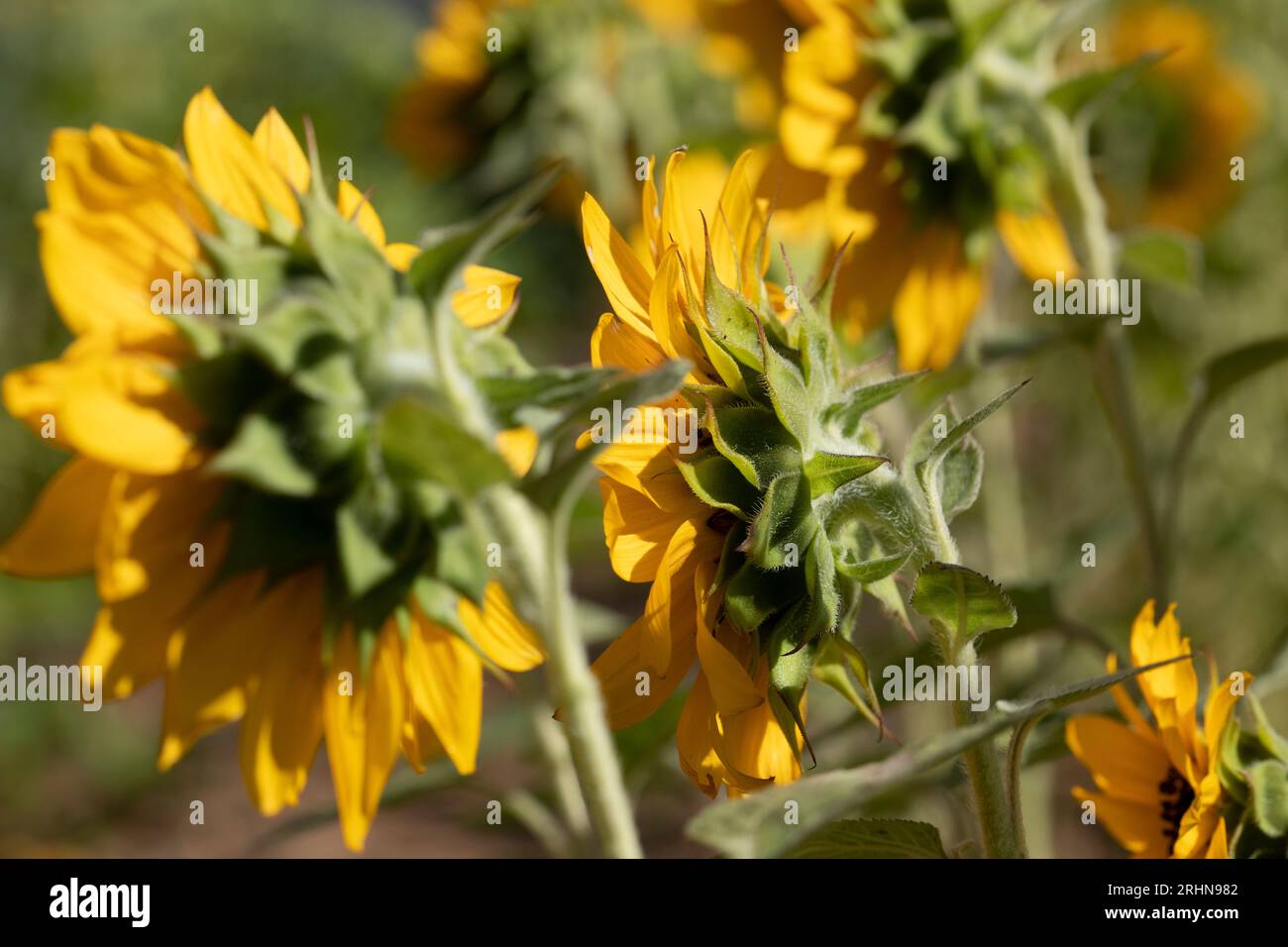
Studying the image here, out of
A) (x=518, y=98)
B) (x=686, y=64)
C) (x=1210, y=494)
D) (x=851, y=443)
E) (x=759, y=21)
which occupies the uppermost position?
(x=686, y=64)

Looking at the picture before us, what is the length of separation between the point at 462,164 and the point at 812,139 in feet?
3.10

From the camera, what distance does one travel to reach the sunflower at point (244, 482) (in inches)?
23.5

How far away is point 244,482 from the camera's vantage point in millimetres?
626

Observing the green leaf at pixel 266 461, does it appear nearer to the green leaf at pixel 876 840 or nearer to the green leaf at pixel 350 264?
the green leaf at pixel 350 264

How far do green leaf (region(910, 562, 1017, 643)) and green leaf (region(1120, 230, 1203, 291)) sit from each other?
1.93 ft

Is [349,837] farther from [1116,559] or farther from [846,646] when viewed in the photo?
[1116,559]

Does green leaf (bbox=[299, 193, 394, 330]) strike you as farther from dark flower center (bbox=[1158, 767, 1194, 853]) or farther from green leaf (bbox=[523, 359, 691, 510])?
dark flower center (bbox=[1158, 767, 1194, 853])

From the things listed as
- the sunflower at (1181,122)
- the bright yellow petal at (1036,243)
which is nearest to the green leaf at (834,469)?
the bright yellow petal at (1036,243)

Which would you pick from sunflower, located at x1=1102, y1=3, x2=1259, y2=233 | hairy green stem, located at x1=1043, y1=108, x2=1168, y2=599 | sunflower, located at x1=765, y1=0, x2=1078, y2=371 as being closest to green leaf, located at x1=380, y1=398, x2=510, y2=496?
sunflower, located at x1=765, y1=0, x2=1078, y2=371

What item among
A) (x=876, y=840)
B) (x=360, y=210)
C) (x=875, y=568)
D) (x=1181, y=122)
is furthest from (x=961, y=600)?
(x=1181, y=122)

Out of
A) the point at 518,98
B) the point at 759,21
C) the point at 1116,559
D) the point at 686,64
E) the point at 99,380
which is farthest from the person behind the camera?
the point at 686,64

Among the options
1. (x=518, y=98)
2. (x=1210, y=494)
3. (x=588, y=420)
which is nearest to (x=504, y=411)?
(x=588, y=420)

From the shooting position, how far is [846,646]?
0.66 m

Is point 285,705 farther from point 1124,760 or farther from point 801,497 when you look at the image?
point 1124,760
